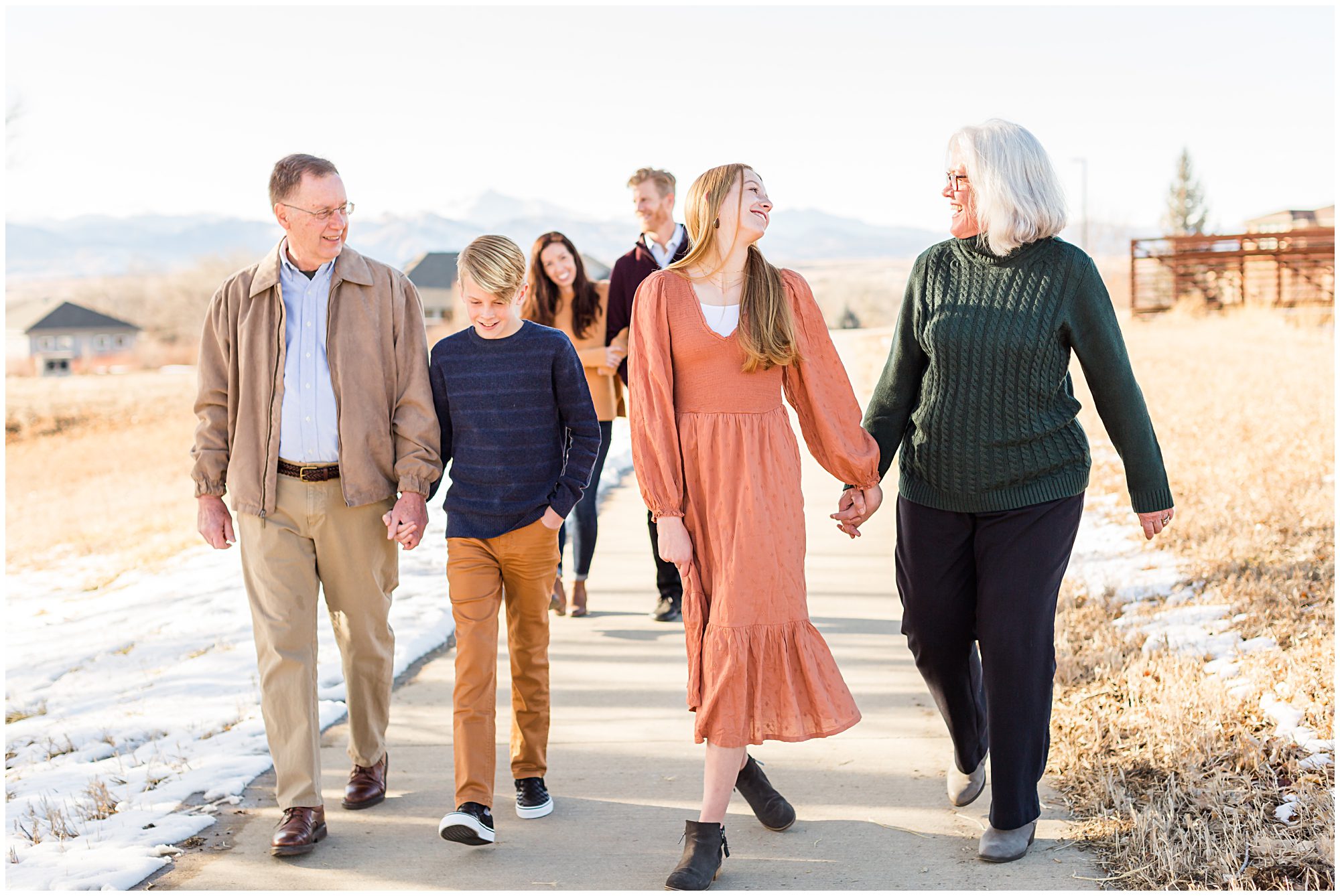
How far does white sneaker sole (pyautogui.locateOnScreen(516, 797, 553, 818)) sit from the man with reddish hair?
2.13 m

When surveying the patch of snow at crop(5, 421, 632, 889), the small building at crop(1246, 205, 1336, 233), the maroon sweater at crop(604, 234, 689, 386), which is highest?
the small building at crop(1246, 205, 1336, 233)

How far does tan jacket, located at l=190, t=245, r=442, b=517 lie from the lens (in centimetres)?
388

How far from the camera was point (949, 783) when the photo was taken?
4.06 metres

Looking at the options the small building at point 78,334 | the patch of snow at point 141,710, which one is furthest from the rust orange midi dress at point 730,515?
the small building at point 78,334

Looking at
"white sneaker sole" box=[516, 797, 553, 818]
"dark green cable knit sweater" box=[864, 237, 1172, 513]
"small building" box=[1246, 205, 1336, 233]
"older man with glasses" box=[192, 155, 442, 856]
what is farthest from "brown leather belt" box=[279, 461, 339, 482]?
"small building" box=[1246, 205, 1336, 233]

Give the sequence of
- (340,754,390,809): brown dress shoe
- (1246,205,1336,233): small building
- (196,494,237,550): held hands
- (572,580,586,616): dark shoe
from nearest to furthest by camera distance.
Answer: (196,494,237,550): held hands, (340,754,390,809): brown dress shoe, (572,580,586,616): dark shoe, (1246,205,1336,233): small building

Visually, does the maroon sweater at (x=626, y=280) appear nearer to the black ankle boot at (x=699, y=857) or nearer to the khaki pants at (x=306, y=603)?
the khaki pants at (x=306, y=603)

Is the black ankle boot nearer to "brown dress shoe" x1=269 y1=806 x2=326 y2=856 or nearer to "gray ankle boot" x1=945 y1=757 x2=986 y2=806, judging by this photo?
"gray ankle boot" x1=945 y1=757 x2=986 y2=806

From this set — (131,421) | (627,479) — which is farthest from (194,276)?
(627,479)

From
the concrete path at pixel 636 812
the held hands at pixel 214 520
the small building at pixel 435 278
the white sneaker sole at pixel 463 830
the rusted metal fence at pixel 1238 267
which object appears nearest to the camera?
the concrete path at pixel 636 812

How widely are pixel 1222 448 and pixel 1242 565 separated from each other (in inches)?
160

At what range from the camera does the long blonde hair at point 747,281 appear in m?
3.56

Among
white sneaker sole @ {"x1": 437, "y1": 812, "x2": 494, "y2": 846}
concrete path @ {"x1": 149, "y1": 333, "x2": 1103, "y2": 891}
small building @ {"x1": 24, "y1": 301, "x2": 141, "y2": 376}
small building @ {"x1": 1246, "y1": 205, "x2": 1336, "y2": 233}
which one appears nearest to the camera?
concrete path @ {"x1": 149, "y1": 333, "x2": 1103, "y2": 891}

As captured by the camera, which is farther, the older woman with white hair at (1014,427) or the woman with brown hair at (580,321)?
the woman with brown hair at (580,321)
